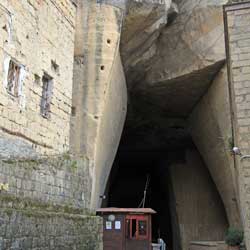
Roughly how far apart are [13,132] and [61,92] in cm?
249

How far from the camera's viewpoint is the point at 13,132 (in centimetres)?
841

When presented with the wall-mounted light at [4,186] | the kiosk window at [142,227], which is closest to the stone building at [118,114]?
the wall-mounted light at [4,186]

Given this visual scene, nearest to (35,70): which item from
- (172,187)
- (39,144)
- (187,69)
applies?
(39,144)

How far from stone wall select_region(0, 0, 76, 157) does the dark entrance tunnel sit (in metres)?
10.3

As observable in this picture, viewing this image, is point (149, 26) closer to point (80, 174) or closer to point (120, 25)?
point (120, 25)

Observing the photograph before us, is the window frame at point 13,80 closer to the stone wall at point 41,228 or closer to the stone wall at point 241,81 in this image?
the stone wall at point 41,228

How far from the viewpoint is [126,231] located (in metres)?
10.3

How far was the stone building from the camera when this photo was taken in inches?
313

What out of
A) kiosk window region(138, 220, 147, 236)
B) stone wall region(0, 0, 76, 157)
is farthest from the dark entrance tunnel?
stone wall region(0, 0, 76, 157)

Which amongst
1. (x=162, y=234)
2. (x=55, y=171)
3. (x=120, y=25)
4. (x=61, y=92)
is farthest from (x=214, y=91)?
(x=162, y=234)

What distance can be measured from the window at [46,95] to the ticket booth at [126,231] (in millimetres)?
3054

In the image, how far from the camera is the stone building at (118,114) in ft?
26.1

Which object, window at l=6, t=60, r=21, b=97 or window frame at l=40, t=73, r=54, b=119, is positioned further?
window frame at l=40, t=73, r=54, b=119

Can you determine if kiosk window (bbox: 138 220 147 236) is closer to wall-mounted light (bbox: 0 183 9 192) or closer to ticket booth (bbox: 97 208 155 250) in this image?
ticket booth (bbox: 97 208 155 250)
